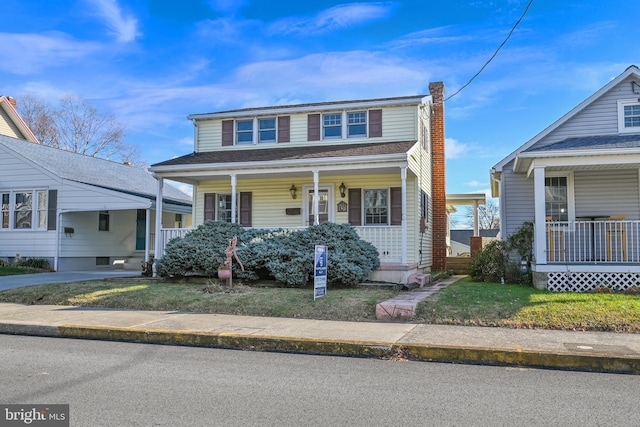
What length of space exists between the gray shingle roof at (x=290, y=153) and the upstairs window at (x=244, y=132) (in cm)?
55

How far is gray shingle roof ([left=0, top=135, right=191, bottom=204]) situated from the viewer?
20188 millimetres

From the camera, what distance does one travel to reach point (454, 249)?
3334 centimetres

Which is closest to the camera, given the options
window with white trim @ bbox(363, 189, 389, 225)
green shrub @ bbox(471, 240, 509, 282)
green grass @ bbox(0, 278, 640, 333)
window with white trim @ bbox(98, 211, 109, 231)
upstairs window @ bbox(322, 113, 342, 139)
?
green grass @ bbox(0, 278, 640, 333)

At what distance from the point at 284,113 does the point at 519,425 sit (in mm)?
14747

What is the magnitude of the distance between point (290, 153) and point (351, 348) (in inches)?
388

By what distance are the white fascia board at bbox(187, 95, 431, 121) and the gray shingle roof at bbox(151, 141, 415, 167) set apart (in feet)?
4.01

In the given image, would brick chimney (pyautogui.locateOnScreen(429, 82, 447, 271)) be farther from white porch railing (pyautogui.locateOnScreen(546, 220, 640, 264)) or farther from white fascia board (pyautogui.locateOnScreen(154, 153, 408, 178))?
white fascia board (pyautogui.locateOnScreen(154, 153, 408, 178))

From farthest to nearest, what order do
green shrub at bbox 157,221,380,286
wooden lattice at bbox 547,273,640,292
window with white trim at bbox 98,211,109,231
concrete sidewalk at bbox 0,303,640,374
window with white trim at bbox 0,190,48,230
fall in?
window with white trim at bbox 98,211,109,231
window with white trim at bbox 0,190,48,230
green shrub at bbox 157,221,380,286
wooden lattice at bbox 547,273,640,292
concrete sidewalk at bbox 0,303,640,374

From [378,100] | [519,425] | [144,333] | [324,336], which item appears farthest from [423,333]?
[378,100]

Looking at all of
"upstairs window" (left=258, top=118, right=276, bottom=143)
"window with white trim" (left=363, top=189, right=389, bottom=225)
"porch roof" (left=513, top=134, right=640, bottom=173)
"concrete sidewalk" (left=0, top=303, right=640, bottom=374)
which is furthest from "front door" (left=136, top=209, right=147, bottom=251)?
"porch roof" (left=513, top=134, right=640, bottom=173)

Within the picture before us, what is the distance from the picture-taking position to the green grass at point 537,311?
852 centimetres

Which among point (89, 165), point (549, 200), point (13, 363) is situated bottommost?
point (13, 363)

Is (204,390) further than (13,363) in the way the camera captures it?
No

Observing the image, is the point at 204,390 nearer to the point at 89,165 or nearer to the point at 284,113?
the point at 284,113
